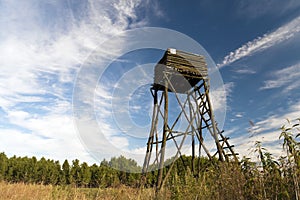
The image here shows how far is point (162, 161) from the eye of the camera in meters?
9.91

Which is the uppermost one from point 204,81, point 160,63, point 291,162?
point 160,63

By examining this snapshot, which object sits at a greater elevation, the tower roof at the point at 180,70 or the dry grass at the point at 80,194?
the tower roof at the point at 180,70

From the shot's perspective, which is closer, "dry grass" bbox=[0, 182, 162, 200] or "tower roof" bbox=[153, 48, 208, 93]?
"dry grass" bbox=[0, 182, 162, 200]

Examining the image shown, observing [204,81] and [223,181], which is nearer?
[223,181]

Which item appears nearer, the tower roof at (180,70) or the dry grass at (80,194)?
the dry grass at (80,194)

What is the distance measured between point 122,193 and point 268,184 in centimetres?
370

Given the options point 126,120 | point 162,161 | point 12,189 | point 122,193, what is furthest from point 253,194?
point 12,189

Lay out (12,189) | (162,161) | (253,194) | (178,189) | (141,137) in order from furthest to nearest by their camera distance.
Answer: (141,137) → (162,161) → (12,189) → (178,189) → (253,194)

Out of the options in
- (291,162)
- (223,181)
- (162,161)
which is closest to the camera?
(291,162)

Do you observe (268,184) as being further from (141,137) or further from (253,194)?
(141,137)

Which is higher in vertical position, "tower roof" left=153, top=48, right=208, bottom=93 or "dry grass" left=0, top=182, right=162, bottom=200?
"tower roof" left=153, top=48, right=208, bottom=93

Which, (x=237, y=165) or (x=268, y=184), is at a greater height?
(x=237, y=165)

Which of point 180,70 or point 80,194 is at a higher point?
point 180,70

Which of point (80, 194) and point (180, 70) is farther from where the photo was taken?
point (180, 70)
